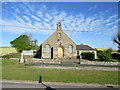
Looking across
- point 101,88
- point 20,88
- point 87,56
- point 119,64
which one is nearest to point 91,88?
point 101,88

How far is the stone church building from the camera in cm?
2609

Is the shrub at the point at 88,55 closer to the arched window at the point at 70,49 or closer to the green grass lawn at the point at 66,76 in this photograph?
the arched window at the point at 70,49

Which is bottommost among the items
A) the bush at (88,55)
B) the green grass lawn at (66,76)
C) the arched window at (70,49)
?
the green grass lawn at (66,76)

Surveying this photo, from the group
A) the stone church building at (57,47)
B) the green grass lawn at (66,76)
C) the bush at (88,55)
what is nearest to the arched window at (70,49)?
the stone church building at (57,47)

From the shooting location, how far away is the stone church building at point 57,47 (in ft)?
85.6

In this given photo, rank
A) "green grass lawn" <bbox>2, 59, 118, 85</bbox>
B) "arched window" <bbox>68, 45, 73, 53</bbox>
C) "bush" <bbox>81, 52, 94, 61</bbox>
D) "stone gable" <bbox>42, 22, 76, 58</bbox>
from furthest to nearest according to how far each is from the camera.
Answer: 1. "bush" <bbox>81, 52, 94, 61</bbox>
2. "arched window" <bbox>68, 45, 73, 53</bbox>
3. "stone gable" <bbox>42, 22, 76, 58</bbox>
4. "green grass lawn" <bbox>2, 59, 118, 85</bbox>

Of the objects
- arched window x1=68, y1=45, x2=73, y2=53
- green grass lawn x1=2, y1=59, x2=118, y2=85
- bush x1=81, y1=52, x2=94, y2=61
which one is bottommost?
green grass lawn x1=2, y1=59, x2=118, y2=85

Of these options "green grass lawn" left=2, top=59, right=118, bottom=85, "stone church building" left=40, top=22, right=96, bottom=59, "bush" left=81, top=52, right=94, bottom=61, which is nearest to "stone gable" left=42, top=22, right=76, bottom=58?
"stone church building" left=40, top=22, right=96, bottom=59

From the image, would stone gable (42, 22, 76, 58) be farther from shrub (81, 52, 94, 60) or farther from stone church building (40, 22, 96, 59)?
shrub (81, 52, 94, 60)

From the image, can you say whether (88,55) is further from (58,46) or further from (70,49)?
(58,46)

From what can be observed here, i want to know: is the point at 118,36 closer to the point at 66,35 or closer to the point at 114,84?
the point at 66,35

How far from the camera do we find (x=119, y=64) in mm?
17156

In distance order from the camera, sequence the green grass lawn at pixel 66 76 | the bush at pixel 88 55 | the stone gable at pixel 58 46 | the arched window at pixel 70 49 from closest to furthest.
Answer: the green grass lawn at pixel 66 76
the stone gable at pixel 58 46
the arched window at pixel 70 49
the bush at pixel 88 55

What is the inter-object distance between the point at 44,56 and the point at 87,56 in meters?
13.1
